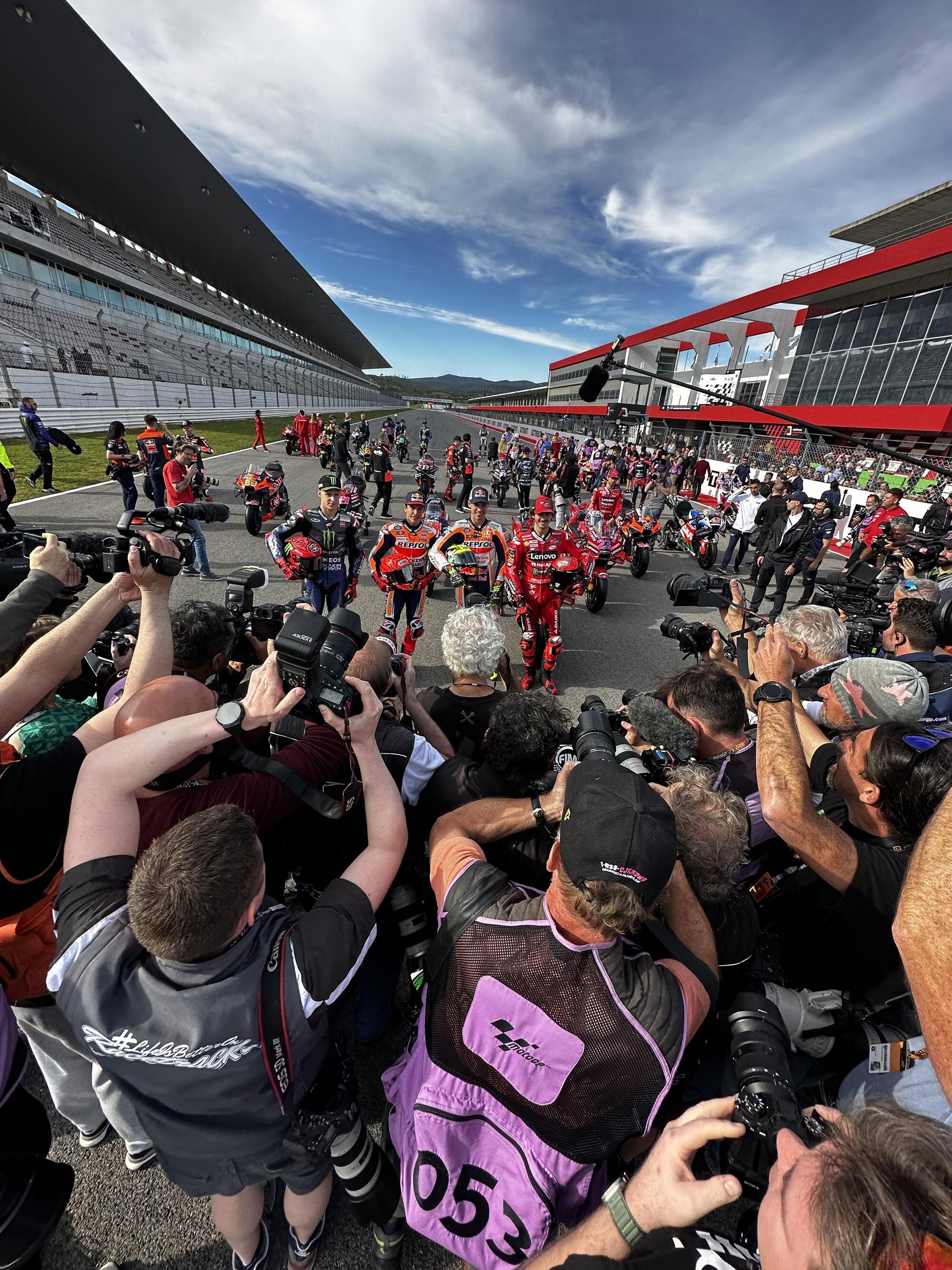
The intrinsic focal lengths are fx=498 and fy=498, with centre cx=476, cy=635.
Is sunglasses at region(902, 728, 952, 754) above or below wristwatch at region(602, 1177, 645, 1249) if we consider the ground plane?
above

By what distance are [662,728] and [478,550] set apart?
407cm

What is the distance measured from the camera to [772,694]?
1935 millimetres

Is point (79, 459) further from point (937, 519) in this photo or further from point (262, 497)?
point (937, 519)

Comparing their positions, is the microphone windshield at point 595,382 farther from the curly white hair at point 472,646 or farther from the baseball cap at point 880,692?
the baseball cap at point 880,692

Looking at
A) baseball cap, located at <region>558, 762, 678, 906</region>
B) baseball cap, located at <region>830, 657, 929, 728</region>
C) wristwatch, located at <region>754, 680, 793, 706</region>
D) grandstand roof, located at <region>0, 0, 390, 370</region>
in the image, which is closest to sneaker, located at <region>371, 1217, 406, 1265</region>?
baseball cap, located at <region>558, 762, 678, 906</region>

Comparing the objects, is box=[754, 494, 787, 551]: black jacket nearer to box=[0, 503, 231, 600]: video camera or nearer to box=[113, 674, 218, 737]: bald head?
box=[0, 503, 231, 600]: video camera

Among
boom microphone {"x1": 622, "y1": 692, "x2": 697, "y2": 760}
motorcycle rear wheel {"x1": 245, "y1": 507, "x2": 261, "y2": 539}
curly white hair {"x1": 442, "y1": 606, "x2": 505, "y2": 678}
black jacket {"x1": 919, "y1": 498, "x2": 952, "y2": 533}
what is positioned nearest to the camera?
boom microphone {"x1": 622, "y1": 692, "x2": 697, "y2": 760}

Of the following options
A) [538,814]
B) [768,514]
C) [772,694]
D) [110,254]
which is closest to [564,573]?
[772,694]

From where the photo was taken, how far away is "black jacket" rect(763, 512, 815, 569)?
26.0 ft

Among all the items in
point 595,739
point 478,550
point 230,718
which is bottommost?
point 478,550

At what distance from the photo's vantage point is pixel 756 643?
233cm

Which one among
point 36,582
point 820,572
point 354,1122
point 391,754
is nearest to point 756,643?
point 391,754

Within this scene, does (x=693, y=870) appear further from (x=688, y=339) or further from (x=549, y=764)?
(x=688, y=339)

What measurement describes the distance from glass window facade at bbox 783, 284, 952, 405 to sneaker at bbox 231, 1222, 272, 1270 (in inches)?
1127
